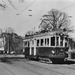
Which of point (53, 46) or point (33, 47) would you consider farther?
point (33, 47)

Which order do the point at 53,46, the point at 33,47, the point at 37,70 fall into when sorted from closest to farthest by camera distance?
the point at 37,70, the point at 53,46, the point at 33,47

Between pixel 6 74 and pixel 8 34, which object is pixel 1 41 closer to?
pixel 8 34

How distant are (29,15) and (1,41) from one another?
151ft

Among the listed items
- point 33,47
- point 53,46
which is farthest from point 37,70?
point 33,47

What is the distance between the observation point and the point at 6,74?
379 inches

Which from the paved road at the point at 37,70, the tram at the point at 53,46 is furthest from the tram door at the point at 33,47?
the paved road at the point at 37,70

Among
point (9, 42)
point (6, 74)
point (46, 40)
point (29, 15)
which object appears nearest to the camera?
point (6, 74)

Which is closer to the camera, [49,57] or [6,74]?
[6,74]

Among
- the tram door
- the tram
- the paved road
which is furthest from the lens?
the tram door

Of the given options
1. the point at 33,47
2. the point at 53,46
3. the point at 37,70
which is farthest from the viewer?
the point at 33,47

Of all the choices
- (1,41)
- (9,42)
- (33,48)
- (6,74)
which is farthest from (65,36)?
(1,41)

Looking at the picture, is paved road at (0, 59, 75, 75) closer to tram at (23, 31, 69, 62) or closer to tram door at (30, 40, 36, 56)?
tram at (23, 31, 69, 62)

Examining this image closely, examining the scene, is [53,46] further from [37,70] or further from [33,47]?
[37,70]

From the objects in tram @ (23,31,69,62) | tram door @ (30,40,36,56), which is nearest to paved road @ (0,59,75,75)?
tram @ (23,31,69,62)
